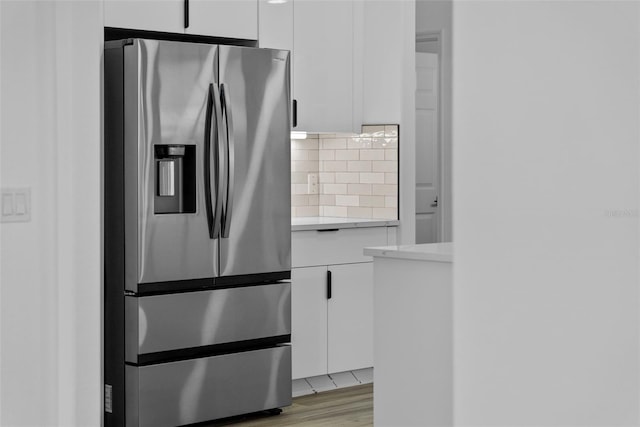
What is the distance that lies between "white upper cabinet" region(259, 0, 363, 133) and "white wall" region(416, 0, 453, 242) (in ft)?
4.97

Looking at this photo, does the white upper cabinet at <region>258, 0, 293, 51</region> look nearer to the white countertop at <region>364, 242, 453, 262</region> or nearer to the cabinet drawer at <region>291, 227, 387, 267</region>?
the cabinet drawer at <region>291, 227, 387, 267</region>

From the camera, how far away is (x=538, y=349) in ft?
4.14

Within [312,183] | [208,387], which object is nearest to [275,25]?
[312,183]

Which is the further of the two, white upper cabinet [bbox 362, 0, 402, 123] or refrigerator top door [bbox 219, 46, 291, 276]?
white upper cabinet [bbox 362, 0, 402, 123]

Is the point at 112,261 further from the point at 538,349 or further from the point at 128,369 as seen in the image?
the point at 538,349

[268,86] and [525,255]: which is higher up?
[268,86]

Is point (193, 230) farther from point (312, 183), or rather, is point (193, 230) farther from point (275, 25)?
point (312, 183)

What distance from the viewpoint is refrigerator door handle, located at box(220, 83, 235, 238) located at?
3.77 metres

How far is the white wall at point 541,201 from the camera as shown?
1.24m

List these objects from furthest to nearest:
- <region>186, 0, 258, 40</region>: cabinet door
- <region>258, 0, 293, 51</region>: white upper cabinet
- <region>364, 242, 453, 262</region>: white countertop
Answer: <region>258, 0, 293, 51</region>: white upper cabinet, <region>186, 0, 258, 40</region>: cabinet door, <region>364, 242, 453, 262</region>: white countertop

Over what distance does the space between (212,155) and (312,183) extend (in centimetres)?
154
